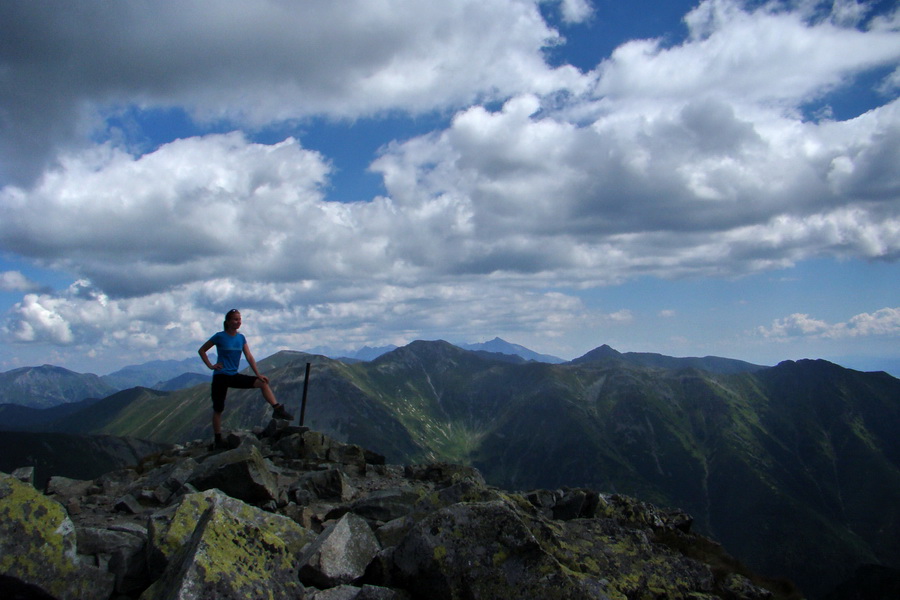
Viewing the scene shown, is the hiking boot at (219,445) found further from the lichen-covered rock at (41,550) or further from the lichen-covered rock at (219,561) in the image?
the lichen-covered rock at (41,550)

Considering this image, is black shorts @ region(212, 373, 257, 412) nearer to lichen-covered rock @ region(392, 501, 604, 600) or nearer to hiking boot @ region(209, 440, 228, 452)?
hiking boot @ region(209, 440, 228, 452)

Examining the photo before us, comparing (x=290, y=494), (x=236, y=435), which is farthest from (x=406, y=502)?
(x=236, y=435)

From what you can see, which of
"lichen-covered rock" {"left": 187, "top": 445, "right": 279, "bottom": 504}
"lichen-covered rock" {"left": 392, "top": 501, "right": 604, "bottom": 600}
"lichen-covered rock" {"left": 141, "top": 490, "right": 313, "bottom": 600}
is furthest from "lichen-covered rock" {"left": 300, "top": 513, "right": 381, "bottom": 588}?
"lichen-covered rock" {"left": 187, "top": 445, "right": 279, "bottom": 504}

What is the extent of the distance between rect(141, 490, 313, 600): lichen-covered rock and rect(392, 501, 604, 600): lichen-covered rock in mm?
1962

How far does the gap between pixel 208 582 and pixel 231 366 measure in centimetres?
1384

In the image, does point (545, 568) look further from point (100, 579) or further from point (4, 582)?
point (4, 582)

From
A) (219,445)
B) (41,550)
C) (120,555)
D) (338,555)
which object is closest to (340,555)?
(338,555)

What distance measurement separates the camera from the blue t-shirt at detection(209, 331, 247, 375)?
779 inches

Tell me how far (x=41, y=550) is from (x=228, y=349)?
11.7m

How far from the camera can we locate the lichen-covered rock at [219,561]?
7410 millimetres

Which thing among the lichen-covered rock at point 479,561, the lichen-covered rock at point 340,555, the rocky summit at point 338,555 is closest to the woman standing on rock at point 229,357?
the rocky summit at point 338,555

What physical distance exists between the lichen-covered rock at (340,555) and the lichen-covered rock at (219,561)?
1.14ft

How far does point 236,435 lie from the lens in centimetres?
2666

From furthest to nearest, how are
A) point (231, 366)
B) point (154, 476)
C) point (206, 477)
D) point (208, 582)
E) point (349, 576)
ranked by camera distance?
point (154, 476) < point (231, 366) < point (206, 477) < point (349, 576) < point (208, 582)
